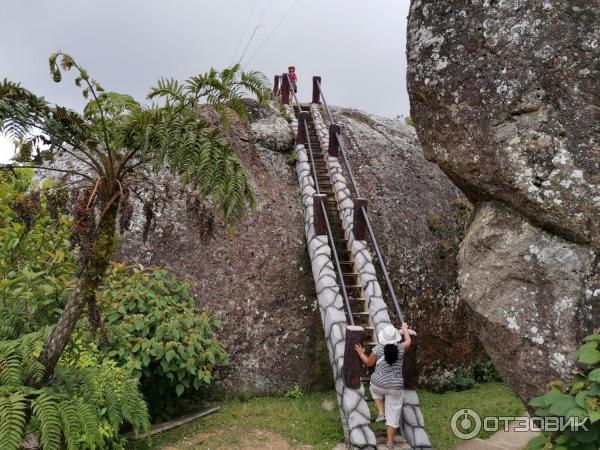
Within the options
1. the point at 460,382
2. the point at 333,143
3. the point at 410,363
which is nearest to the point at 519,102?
the point at 410,363

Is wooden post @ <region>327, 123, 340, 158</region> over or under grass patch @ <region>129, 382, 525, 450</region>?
over

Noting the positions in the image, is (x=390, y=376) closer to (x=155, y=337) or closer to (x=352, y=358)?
(x=352, y=358)

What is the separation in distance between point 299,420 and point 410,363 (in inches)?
87.0

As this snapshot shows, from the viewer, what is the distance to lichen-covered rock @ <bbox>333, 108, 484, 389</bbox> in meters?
10.5

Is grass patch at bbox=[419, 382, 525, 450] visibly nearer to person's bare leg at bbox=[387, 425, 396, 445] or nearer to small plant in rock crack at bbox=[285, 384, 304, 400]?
person's bare leg at bbox=[387, 425, 396, 445]

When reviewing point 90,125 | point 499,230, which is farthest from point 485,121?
point 90,125

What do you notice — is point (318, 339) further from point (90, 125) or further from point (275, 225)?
point (90, 125)

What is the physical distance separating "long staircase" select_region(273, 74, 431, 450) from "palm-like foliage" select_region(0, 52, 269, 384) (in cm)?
333

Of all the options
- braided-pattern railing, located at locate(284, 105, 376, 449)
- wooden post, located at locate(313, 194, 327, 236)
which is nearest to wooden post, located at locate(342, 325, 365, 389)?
braided-pattern railing, located at locate(284, 105, 376, 449)

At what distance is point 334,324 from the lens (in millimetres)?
7793

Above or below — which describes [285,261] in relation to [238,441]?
above

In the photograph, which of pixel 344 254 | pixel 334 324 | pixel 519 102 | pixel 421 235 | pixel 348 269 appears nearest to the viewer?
pixel 519 102

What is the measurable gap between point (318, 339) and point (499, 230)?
15.9ft

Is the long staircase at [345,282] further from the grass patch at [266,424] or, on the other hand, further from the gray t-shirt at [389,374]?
the grass patch at [266,424]
